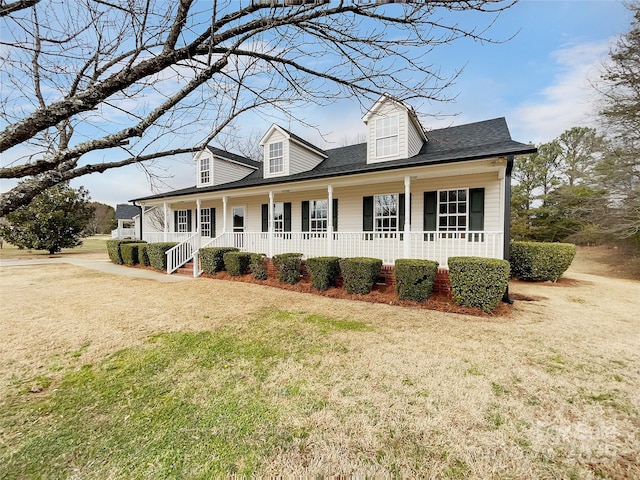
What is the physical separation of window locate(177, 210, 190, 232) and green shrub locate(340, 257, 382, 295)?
37.9 feet

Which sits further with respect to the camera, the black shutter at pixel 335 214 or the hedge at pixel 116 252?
the hedge at pixel 116 252

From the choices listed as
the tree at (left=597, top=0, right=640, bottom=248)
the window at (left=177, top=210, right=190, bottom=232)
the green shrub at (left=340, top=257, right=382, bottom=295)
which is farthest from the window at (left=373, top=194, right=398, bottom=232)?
the tree at (left=597, top=0, right=640, bottom=248)

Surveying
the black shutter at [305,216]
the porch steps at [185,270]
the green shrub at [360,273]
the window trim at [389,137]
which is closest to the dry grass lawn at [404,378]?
the green shrub at [360,273]

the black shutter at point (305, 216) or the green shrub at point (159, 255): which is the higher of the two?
the black shutter at point (305, 216)

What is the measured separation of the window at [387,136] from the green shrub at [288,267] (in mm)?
4696

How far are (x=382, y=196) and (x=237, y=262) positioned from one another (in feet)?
18.8

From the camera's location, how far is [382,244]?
8.35m

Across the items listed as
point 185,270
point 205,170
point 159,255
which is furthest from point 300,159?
point 159,255

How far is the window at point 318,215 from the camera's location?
11.2m

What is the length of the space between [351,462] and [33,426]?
2.89m

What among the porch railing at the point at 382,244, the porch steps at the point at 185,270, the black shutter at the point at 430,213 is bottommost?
the porch steps at the point at 185,270

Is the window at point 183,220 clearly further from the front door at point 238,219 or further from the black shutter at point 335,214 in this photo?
the black shutter at point 335,214

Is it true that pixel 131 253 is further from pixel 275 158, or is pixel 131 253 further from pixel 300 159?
pixel 300 159

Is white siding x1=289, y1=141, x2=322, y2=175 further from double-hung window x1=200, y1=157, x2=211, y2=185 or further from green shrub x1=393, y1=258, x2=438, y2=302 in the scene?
green shrub x1=393, y1=258, x2=438, y2=302
